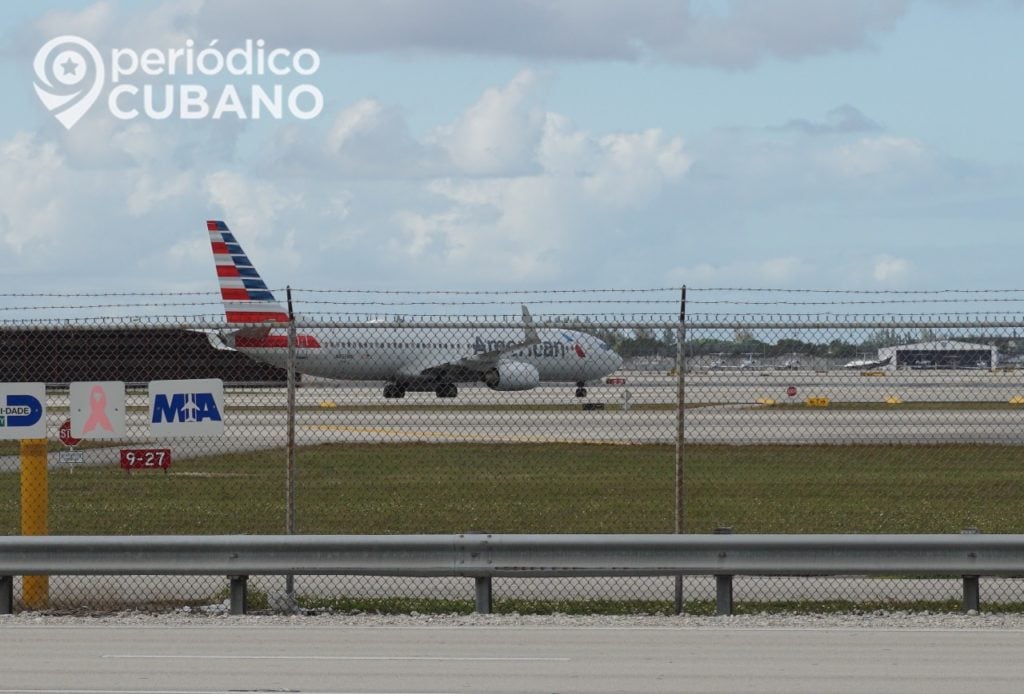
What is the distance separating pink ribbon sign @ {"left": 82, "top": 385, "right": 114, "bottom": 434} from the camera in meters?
12.2

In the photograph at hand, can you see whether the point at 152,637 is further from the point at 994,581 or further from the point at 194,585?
the point at 994,581

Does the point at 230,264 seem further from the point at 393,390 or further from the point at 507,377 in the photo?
the point at 393,390

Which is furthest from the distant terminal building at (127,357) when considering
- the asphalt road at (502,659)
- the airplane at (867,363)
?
the airplane at (867,363)

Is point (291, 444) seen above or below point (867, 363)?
below

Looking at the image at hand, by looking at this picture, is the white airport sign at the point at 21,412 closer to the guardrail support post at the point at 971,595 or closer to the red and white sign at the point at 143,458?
the red and white sign at the point at 143,458

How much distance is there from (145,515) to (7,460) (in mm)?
8985

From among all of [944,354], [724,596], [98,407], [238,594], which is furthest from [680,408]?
[98,407]

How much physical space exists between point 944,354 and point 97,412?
679 cm

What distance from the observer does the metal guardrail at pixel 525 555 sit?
1112 centimetres

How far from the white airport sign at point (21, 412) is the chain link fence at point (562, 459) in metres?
0.17

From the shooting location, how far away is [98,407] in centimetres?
1218

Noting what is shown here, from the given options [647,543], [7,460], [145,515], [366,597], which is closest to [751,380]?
[647,543]

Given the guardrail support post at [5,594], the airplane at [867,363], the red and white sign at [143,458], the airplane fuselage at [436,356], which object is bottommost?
the guardrail support post at [5,594]

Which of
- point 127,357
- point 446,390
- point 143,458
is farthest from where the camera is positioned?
point 446,390
